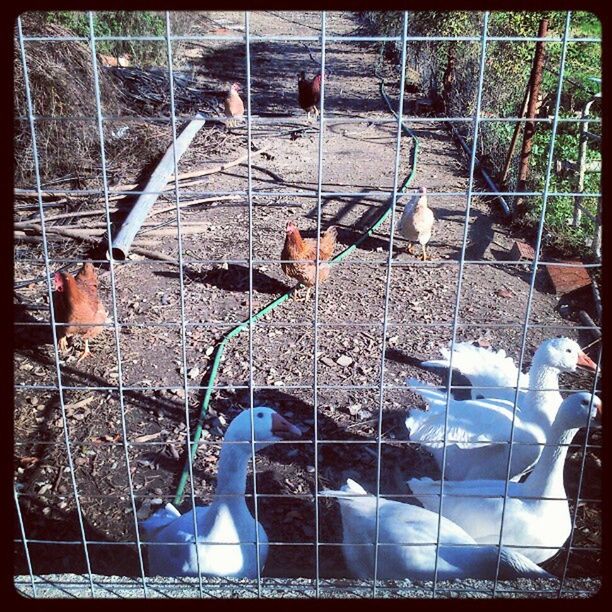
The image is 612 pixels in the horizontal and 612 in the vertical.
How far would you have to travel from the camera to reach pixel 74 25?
10383 mm

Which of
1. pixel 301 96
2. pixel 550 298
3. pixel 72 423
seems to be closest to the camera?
pixel 72 423

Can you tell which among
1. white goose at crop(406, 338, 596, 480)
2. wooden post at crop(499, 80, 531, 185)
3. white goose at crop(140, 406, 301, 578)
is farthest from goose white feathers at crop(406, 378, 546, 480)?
wooden post at crop(499, 80, 531, 185)

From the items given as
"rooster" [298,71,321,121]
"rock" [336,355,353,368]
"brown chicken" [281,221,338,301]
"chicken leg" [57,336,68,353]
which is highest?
"rooster" [298,71,321,121]

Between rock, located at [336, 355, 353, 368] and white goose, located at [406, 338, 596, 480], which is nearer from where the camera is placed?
white goose, located at [406, 338, 596, 480]

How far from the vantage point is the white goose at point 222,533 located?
2.30 metres

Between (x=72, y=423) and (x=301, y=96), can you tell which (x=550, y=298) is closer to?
(x=72, y=423)

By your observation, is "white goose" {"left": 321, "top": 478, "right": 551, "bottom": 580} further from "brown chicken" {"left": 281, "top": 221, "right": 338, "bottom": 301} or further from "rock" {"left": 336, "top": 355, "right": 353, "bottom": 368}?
"brown chicken" {"left": 281, "top": 221, "right": 338, "bottom": 301}

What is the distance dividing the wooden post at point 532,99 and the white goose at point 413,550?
163 inches

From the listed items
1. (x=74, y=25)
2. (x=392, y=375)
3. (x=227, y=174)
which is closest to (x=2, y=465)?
(x=392, y=375)

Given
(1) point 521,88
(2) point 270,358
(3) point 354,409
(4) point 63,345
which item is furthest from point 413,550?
(1) point 521,88

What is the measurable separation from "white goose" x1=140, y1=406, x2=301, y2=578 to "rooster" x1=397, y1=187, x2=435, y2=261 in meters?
3.34

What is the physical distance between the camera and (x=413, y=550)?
2271 mm

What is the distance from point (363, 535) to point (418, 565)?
0.81 feet

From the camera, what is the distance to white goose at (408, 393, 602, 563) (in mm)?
2512
